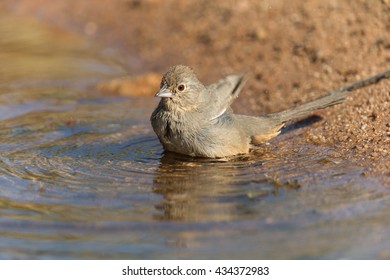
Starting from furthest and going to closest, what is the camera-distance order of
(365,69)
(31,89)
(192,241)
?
1. (31,89)
2. (365,69)
3. (192,241)

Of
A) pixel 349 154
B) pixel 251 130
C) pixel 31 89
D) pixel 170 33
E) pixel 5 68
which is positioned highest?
pixel 170 33

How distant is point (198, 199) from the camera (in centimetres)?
598

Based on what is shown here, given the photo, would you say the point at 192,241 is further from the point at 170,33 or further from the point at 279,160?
the point at 170,33

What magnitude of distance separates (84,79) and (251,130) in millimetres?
3867

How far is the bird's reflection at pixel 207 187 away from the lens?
566 centimetres

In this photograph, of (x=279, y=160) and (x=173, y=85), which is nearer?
(x=279, y=160)

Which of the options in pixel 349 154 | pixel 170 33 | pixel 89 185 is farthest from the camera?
pixel 170 33

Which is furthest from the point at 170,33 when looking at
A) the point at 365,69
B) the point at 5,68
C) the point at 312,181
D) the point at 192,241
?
the point at 192,241

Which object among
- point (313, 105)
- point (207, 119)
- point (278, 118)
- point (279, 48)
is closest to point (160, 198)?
point (207, 119)

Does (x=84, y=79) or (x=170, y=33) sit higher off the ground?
(x=170, y=33)

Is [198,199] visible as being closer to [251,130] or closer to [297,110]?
[251,130]

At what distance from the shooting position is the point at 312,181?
6.25 metres

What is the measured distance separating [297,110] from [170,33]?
184 inches

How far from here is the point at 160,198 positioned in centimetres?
607
